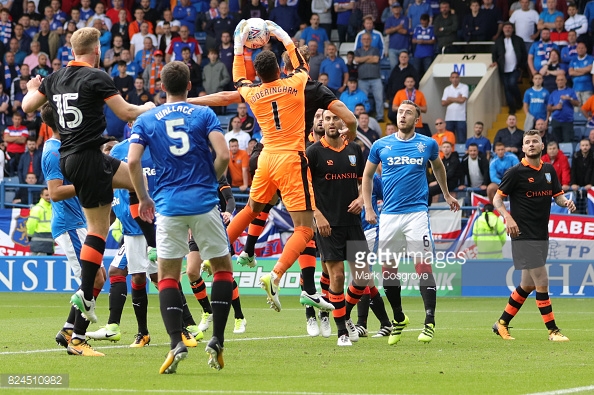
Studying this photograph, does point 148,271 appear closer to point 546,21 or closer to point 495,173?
point 495,173

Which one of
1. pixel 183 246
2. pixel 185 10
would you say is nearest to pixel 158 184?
pixel 183 246

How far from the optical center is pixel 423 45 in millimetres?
27141

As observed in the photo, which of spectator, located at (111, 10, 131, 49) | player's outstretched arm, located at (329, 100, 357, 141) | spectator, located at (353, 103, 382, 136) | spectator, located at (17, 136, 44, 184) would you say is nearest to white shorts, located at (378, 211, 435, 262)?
player's outstretched arm, located at (329, 100, 357, 141)

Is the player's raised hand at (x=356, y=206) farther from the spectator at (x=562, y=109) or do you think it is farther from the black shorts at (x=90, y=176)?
the spectator at (x=562, y=109)

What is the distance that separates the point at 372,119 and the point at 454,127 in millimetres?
2321

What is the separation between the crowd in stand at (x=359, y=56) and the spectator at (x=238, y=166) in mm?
28

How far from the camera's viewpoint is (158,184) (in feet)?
29.0

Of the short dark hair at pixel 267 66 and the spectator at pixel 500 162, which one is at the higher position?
the short dark hair at pixel 267 66

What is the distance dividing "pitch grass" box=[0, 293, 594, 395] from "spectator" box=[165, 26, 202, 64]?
44.2 feet

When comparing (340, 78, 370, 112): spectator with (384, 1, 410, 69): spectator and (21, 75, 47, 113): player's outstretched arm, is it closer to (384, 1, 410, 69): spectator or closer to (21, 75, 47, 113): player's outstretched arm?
(384, 1, 410, 69): spectator

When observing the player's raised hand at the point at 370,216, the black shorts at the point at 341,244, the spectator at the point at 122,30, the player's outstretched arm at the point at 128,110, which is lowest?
the black shorts at the point at 341,244

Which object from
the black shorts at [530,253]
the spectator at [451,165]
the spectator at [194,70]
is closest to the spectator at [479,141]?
the spectator at [451,165]

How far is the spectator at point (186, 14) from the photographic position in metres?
29.4

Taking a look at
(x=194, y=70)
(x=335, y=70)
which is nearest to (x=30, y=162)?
(x=194, y=70)
